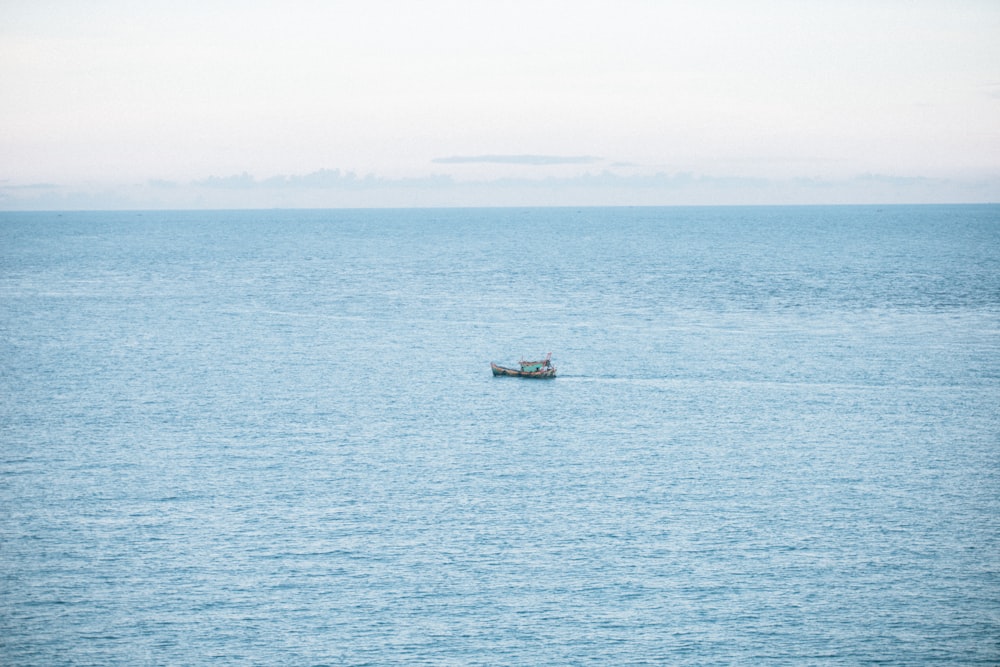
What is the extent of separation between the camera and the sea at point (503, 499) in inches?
2051

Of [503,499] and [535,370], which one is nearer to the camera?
[503,499]

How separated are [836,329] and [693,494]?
66.8m

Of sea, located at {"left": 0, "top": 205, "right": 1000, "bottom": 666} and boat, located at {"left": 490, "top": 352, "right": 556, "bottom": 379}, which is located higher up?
boat, located at {"left": 490, "top": 352, "right": 556, "bottom": 379}

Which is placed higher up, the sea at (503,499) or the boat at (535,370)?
the boat at (535,370)

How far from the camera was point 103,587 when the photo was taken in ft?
184

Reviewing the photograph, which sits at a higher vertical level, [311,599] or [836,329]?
[836,329]

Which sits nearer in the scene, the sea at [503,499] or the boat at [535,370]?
the sea at [503,499]

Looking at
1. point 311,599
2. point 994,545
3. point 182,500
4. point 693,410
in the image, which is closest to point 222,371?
point 182,500

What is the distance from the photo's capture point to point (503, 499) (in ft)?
225

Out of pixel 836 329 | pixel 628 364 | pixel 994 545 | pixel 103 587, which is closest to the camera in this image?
pixel 103 587

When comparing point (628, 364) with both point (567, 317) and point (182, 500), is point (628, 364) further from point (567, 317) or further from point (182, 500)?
point (182, 500)

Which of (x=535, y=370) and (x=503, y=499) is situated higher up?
(x=535, y=370)

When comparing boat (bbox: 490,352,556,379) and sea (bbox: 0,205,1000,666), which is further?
boat (bbox: 490,352,556,379)

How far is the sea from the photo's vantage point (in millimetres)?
52094
